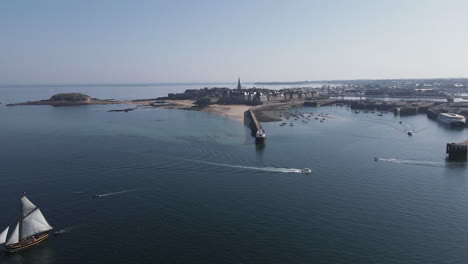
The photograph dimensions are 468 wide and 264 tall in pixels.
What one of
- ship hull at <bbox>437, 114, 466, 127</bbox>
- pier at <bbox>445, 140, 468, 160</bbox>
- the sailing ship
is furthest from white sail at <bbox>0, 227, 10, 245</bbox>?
ship hull at <bbox>437, 114, 466, 127</bbox>

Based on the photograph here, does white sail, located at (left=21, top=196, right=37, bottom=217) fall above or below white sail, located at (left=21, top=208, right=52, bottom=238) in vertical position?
above

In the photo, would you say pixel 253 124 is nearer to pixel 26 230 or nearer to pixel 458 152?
pixel 458 152

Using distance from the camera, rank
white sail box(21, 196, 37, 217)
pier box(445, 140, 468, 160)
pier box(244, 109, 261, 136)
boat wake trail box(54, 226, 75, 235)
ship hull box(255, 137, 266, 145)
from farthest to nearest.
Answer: pier box(244, 109, 261, 136)
ship hull box(255, 137, 266, 145)
pier box(445, 140, 468, 160)
boat wake trail box(54, 226, 75, 235)
white sail box(21, 196, 37, 217)

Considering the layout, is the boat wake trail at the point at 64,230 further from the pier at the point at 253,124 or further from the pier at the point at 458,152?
the pier at the point at 458,152

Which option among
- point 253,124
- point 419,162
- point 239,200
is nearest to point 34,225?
point 239,200

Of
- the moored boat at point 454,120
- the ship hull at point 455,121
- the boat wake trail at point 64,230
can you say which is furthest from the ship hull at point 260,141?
the moored boat at point 454,120

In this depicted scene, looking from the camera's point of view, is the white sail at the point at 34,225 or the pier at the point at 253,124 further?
the pier at the point at 253,124

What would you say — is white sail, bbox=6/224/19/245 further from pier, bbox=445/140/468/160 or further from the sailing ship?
pier, bbox=445/140/468/160
